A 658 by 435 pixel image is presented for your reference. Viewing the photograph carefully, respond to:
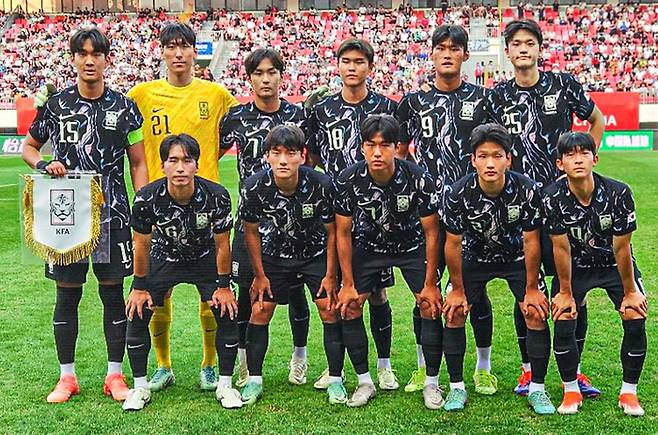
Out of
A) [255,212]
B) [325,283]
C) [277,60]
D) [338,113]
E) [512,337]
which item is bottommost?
[512,337]

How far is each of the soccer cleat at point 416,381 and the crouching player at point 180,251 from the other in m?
1.10

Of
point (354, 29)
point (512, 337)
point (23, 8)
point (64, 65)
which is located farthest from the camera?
point (23, 8)

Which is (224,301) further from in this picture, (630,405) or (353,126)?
(630,405)

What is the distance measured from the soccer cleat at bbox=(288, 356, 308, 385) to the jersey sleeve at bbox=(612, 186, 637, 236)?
223cm

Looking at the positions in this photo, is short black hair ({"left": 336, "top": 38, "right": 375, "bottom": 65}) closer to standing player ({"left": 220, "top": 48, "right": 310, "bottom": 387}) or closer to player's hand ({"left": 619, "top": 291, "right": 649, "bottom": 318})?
standing player ({"left": 220, "top": 48, "right": 310, "bottom": 387})

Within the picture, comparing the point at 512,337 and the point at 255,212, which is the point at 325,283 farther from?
the point at 512,337

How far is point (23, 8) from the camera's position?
148 ft

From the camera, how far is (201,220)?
5031 mm

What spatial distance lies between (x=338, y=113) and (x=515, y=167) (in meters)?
1.17

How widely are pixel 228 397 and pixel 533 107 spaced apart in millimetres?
2572

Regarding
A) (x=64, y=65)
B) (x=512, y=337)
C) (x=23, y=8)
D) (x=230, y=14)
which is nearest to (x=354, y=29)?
(x=230, y=14)

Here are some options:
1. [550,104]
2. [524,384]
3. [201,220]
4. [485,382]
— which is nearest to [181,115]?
[201,220]

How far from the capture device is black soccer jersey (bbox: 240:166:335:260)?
5.03 metres

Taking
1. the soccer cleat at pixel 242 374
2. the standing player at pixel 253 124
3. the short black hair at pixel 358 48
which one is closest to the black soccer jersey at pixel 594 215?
the short black hair at pixel 358 48
